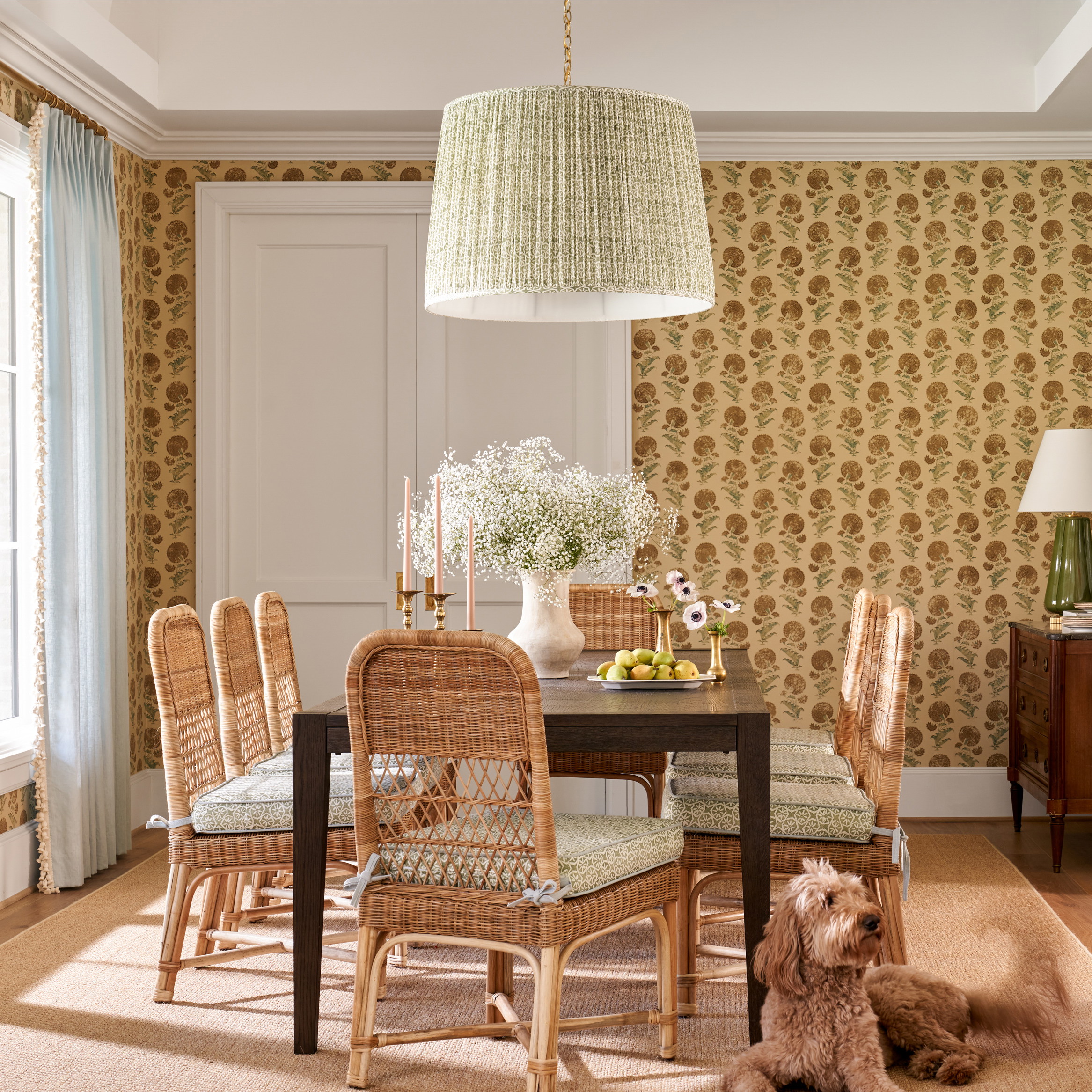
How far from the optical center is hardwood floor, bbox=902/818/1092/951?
138 inches

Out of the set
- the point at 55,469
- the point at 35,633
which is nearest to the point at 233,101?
the point at 55,469

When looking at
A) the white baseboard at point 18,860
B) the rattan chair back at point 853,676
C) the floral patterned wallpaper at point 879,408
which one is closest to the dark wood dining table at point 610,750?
the rattan chair back at point 853,676

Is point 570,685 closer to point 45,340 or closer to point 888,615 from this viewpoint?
point 888,615

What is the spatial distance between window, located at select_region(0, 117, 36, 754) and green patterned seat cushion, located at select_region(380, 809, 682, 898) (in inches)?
83.9

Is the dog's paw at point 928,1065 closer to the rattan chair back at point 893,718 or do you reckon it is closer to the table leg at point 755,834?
the table leg at point 755,834

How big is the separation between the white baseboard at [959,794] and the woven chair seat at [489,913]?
2.83 meters

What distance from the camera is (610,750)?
2.29m

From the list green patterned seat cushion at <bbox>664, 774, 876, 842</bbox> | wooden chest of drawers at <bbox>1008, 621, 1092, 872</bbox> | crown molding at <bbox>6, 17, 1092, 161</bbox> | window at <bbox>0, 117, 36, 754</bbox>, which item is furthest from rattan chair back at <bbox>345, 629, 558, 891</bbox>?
crown molding at <bbox>6, 17, 1092, 161</bbox>

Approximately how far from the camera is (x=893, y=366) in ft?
15.6

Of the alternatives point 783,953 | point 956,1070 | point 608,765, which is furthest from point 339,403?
point 956,1070

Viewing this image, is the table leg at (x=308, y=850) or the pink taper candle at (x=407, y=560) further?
the pink taper candle at (x=407, y=560)

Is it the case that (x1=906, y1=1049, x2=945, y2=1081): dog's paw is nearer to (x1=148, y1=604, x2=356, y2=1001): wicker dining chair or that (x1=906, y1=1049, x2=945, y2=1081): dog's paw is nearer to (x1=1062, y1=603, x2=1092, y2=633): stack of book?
(x1=148, y1=604, x2=356, y2=1001): wicker dining chair

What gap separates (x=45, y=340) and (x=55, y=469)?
1.37 feet

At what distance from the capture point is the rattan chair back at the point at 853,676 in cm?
318
